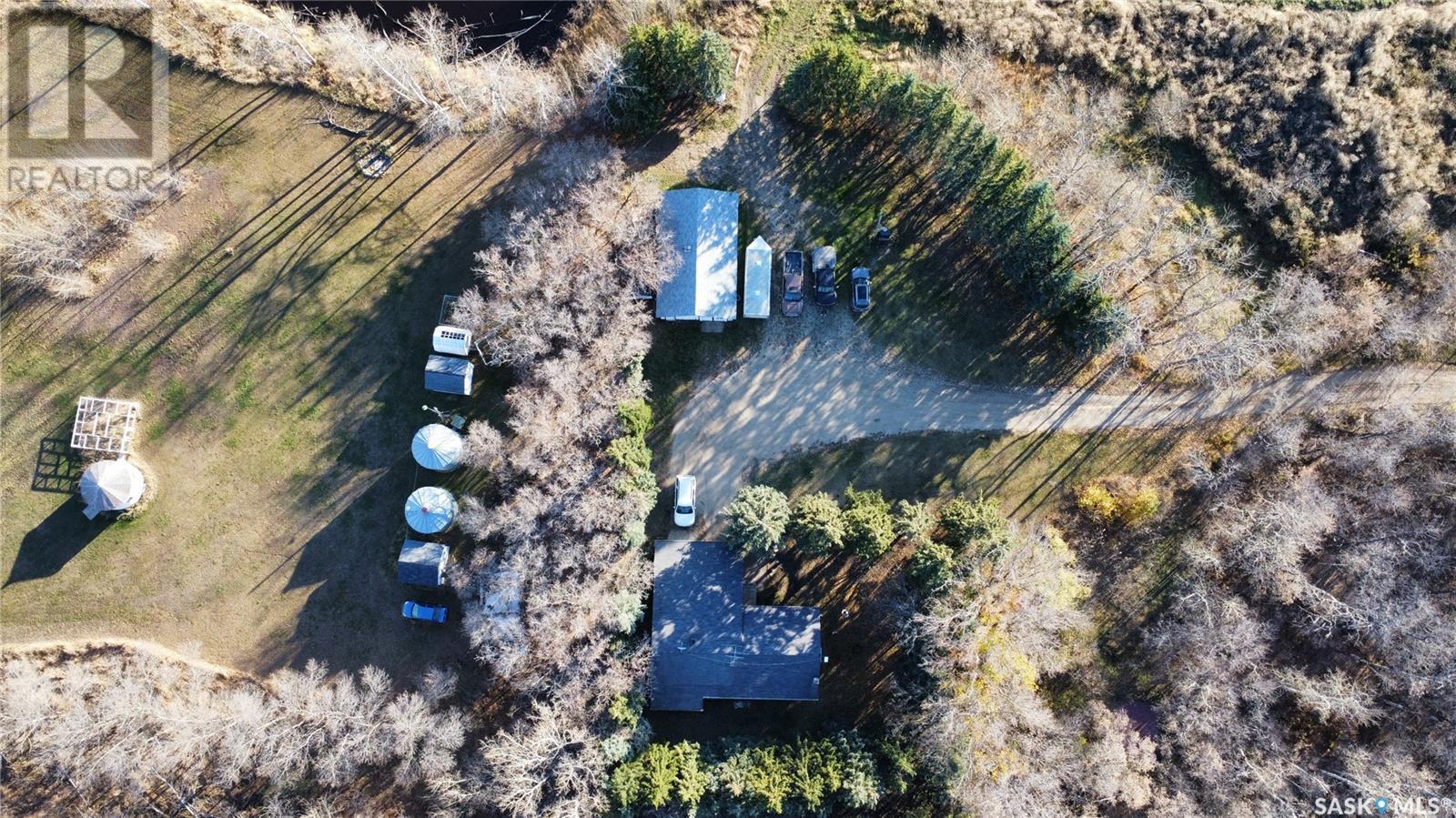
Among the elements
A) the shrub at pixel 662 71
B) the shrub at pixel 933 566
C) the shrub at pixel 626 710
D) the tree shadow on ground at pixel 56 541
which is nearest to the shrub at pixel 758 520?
the shrub at pixel 933 566

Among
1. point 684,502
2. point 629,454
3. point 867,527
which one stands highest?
point 867,527

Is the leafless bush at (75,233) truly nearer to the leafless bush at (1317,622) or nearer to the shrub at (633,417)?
the shrub at (633,417)

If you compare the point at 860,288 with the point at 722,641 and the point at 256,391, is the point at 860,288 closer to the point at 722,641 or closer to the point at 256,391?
the point at 722,641

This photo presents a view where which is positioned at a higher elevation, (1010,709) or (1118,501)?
(1118,501)

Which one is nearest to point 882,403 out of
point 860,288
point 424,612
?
point 860,288

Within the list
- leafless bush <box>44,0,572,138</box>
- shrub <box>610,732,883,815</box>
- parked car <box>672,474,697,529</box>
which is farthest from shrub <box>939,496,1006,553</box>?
leafless bush <box>44,0,572,138</box>
